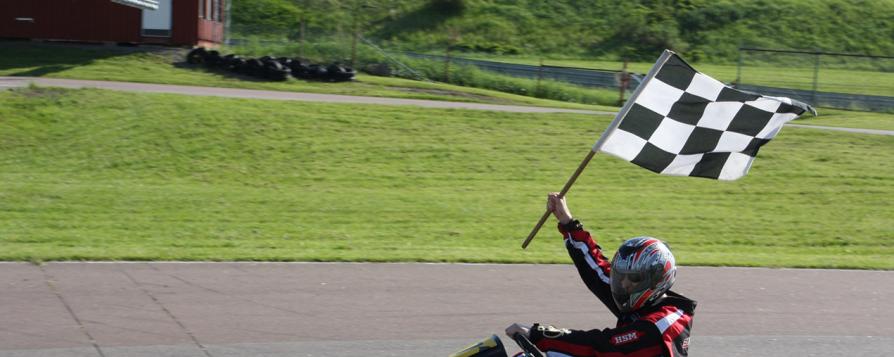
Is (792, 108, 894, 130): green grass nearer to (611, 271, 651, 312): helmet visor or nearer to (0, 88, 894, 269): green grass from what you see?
(0, 88, 894, 269): green grass

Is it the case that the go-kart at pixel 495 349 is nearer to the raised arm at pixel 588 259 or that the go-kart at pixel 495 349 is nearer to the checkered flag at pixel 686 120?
the raised arm at pixel 588 259

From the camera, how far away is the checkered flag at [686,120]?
5.29 meters

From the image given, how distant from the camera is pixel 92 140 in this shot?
17156 millimetres

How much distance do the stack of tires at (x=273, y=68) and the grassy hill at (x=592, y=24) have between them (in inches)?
633

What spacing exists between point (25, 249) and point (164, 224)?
2377mm

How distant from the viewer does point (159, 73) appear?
85.6ft

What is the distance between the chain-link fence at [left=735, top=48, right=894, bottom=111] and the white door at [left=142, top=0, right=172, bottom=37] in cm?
1649

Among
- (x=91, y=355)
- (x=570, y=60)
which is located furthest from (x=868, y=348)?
(x=570, y=60)

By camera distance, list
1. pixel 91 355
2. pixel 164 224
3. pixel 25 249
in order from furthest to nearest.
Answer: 1. pixel 164 224
2. pixel 25 249
3. pixel 91 355

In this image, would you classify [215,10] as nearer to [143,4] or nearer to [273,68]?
[143,4]

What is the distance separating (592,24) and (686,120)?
45678 mm

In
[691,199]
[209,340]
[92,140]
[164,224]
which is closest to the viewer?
[209,340]

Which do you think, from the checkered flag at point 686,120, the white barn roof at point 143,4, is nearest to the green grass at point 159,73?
the white barn roof at point 143,4

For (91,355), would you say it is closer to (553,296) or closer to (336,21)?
(553,296)
